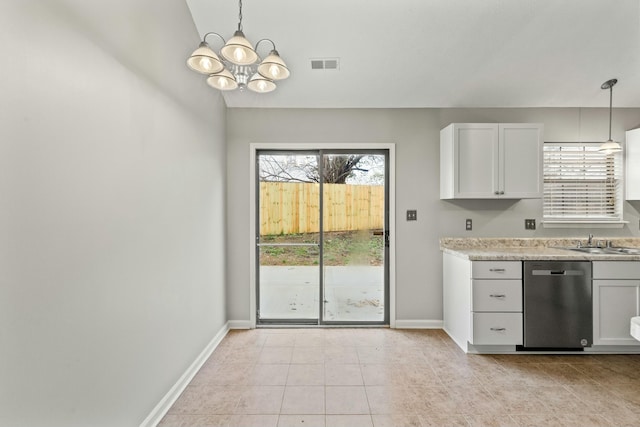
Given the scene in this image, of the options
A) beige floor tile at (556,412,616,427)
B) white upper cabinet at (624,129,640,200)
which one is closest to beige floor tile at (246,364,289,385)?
beige floor tile at (556,412,616,427)

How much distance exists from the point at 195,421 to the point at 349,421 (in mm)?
964

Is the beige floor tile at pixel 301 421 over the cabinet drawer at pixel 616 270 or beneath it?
beneath

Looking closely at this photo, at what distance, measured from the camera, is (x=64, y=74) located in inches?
50.3

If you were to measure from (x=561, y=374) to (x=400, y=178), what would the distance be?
2207mm

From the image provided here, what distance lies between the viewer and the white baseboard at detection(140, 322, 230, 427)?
76.4 inches

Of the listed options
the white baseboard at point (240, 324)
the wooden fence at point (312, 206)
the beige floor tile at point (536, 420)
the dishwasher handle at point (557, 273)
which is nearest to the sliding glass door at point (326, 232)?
the wooden fence at point (312, 206)

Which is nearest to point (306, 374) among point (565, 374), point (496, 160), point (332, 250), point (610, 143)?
point (332, 250)

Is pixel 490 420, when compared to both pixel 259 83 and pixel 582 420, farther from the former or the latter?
pixel 259 83

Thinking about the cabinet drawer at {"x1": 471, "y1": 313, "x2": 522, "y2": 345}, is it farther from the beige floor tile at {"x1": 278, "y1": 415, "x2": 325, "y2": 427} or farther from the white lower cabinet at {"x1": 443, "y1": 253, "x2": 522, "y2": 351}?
the beige floor tile at {"x1": 278, "y1": 415, "x2": 325, "y2": 427}

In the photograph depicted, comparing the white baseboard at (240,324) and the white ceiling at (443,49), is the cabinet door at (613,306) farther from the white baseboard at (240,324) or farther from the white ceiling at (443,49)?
the white baseboard at (240,324)

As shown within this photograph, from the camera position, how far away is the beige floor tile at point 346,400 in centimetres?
210

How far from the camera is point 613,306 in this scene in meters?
2.84

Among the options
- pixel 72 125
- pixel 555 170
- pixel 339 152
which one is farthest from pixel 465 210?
pixel 72 125

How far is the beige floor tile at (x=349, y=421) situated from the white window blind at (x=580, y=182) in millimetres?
2944
